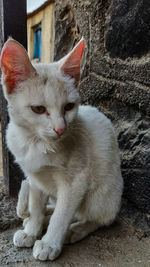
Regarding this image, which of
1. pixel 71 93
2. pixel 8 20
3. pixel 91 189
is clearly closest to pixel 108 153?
pixel 91 189

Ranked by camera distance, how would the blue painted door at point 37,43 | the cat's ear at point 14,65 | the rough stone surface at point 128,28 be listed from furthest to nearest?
the blue painted door at point 37,43
the rough stone surface at point 128,28
the cat's ear at point 14,65

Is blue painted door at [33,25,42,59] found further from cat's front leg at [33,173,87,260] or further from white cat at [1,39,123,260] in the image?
cat's front leg at [33,173,87,260]

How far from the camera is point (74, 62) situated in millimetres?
1188

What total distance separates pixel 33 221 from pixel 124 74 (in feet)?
2.93

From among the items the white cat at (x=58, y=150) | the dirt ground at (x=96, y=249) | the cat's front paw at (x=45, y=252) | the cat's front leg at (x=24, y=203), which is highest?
the white cat at (x=58, y=150)

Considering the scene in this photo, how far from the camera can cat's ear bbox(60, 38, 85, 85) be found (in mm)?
1156

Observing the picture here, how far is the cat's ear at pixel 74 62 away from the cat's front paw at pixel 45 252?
0.72 m

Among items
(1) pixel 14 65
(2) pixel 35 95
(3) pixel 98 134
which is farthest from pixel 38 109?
(3) pixel 98 134

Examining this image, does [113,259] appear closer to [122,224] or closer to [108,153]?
[122,224]

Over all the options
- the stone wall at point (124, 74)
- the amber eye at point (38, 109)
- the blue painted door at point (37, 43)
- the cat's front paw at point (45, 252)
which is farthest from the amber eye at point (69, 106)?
the blue painted door at point (37, 43)

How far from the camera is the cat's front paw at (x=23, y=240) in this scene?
134 centimetres

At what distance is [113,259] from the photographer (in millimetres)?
1311

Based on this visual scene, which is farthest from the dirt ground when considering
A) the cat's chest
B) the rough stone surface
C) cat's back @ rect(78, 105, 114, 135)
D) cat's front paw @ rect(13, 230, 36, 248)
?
the rough stone surface

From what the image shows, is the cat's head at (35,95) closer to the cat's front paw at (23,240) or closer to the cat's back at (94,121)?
the cat's back at (94,121)
